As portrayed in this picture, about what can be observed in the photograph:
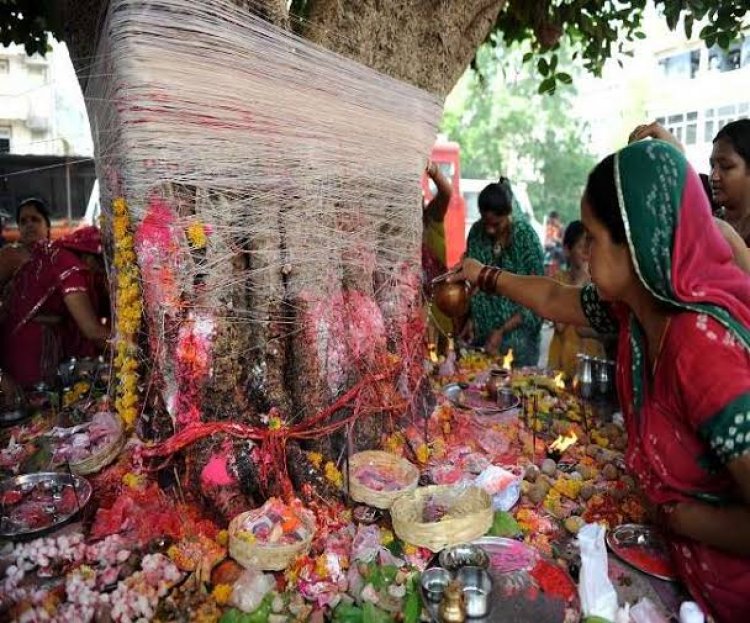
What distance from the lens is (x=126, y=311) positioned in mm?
2324

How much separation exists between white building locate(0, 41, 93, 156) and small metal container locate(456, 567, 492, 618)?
7.06 feet

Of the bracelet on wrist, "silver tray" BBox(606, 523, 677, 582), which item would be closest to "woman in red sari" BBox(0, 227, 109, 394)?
the bracelet on wrist

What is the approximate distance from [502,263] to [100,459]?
3.95 m

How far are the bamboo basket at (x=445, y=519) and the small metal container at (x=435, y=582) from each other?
122mm

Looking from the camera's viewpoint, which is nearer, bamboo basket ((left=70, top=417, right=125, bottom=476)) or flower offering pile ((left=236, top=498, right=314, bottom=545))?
flower offering pile ((left=236, top=498, right=314, bottom=545))

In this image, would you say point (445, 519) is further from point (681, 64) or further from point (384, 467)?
point (681, 64)

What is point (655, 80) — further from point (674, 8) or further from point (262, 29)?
point (262, 29)

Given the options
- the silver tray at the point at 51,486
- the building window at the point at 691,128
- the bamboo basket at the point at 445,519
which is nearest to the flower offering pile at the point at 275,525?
the bamboo basket at the point at 445,519

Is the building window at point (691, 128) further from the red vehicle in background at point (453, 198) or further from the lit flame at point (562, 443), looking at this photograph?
the lit flame at point (562, 443)

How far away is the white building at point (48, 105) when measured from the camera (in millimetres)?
2636

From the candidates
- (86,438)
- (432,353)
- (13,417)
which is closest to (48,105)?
(13,417)

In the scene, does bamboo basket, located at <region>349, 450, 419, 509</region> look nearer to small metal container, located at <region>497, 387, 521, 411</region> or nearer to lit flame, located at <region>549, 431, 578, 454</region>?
lit flame, located at <region>549, 431, 578, 454</region>

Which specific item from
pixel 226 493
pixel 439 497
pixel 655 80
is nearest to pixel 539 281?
pixel 439 497

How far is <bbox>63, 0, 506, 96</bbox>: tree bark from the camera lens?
8.49ft
